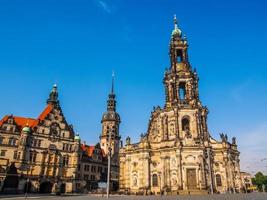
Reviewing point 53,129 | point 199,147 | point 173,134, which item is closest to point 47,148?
point 53,129

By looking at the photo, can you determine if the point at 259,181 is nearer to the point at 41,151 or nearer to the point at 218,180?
the point at 218,180

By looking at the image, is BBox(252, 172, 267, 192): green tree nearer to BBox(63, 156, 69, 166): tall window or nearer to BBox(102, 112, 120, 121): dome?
BBox(102, 112, 120, 121): dome

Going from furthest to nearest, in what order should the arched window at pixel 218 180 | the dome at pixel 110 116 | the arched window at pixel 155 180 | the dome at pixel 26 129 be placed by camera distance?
1. the dome at pixel 110 116
2. the dome at pixel 26 129
3. the arched window at pixel 155 180
4. the arched window at pixel 218 180

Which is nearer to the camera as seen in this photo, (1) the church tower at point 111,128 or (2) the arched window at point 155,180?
(2) the arched window at point 155,180

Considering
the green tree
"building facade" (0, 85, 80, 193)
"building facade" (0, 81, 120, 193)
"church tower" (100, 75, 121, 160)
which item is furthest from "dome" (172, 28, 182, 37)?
the green tree

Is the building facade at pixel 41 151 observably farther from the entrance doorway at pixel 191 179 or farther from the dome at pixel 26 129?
the entrance doorway at pixel 191 179

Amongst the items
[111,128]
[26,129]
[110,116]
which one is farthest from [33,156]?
[110,116]

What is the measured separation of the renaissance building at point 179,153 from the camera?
1948 inches

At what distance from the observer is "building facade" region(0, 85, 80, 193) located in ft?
179

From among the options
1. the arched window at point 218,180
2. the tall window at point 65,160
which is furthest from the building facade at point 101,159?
the arched window at point 218,180

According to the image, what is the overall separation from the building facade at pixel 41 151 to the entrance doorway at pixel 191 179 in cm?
2661

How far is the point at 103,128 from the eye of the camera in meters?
88.6

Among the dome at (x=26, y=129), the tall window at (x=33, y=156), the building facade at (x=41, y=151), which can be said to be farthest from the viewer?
the tall window at (x=33, y=156)

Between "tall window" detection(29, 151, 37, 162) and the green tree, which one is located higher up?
"tall window" detection(29, 151, 37, 162)
